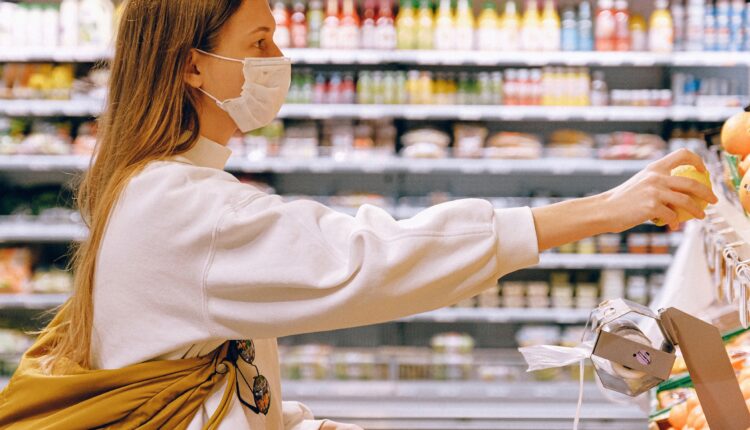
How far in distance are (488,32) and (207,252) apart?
3196 mm

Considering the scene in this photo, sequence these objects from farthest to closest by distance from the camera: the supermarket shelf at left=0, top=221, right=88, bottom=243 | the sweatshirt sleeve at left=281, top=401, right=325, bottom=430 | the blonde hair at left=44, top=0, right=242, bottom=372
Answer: the supermarket shelf at left=0, top=221, right=88, bottom=243 → the sweatshirt sleeve at left=281, top=401, right=325, bottom=430 → the blonde hair at left=44, top=0, right=242, bottom=372

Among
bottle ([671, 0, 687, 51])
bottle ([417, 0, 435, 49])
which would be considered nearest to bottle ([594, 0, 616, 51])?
bottle ([671, 0, 687, 51])

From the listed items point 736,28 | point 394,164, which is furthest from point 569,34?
point 394,164

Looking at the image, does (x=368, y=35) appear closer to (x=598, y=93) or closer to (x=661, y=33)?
(x=598, y=93)

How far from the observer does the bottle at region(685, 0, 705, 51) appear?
3852mm

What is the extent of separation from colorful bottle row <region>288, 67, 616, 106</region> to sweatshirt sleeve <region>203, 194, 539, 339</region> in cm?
303

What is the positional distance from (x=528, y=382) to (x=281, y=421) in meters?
2.86

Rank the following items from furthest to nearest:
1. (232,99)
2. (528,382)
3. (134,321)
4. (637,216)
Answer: (528,382)
(232,99)
(134,321)
(637,216)

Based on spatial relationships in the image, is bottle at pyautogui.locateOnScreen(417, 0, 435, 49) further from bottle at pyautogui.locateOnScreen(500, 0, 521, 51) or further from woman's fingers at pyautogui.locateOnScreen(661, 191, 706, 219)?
woman's fingers at pyautogui.locateOnScreen(661, 191, 706, 219)

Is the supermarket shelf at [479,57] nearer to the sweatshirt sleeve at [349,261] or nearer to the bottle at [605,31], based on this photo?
the bottle at [605,31]

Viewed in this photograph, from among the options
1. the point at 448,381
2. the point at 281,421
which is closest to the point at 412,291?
the point at 281,421

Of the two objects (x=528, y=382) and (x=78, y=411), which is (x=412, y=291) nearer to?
(x=78, y=411)

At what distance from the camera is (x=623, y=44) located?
12.8 ft

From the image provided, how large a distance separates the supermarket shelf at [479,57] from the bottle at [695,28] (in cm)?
5
